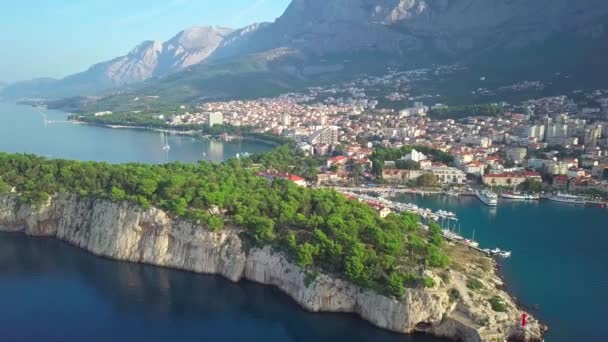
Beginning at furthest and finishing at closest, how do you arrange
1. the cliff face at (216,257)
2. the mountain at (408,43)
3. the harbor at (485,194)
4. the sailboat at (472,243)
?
the mountain at (408,43), the harbor at (485,194), the sailboat at (472,243), the cliff face at (216,257)

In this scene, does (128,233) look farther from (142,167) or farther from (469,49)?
(469,49)

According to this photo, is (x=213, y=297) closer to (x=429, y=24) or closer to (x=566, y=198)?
(x=566, y=198)

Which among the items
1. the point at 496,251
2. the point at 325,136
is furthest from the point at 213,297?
the point at 325,136

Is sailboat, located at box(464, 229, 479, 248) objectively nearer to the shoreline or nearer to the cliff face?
the cliff face

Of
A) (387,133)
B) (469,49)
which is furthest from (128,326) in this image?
(469,49)

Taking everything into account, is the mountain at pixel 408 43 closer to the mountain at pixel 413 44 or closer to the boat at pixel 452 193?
the mountain at pixel 413 44

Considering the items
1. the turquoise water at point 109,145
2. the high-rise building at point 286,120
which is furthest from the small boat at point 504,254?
the high-rise building at point 286,120
